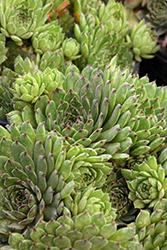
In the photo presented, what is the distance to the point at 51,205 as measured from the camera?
825 millimetres

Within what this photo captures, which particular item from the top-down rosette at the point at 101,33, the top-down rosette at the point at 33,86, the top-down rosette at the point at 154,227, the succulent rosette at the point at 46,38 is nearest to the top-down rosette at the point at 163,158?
the top-down rosette at the point at 154,227

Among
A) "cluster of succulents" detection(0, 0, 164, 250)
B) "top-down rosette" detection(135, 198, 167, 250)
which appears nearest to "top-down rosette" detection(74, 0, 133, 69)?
"cluster of succulents" detection(0, 0, 164, 250)

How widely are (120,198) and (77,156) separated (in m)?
0.22

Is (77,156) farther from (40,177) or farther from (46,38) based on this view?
(46,38)

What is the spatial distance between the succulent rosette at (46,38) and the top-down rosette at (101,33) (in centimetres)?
10

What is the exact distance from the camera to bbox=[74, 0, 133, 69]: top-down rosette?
4.28 feet

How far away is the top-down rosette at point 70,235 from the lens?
0.75 meters

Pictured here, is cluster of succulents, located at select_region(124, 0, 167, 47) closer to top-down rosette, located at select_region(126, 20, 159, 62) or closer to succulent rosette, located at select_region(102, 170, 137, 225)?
top-down rosette, located at select_region(126, 20, 159, 62)

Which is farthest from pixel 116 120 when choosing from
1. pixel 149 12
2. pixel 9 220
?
pixel 149 12

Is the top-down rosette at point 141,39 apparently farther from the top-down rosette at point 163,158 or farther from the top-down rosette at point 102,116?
the top-down rosette at point 163,158

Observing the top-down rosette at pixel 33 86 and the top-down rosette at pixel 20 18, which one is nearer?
the top-down rosette at pixel 33 86

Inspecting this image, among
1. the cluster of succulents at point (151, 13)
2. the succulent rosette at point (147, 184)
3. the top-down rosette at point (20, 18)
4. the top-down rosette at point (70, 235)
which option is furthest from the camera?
the cluster of succulents at point (151, 13)

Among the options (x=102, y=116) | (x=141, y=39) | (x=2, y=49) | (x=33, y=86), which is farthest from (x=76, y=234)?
(x=141, y=39)

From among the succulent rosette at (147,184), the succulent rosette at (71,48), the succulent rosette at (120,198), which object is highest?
the succulent rosette at (71,48)
